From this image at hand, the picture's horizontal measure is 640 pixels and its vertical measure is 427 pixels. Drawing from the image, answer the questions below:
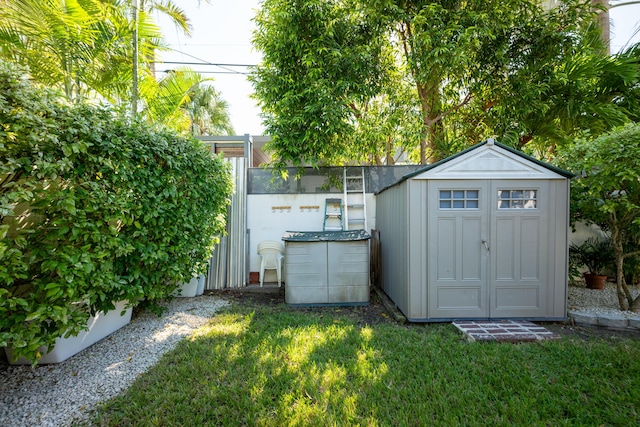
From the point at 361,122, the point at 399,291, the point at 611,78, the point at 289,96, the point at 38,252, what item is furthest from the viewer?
the point at 361,122

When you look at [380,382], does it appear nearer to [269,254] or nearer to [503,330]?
[503,330]

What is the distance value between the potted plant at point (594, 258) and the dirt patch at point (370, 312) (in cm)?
150

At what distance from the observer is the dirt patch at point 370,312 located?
10.2 ft

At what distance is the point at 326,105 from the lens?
15.1ft

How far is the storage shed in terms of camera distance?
3.39m

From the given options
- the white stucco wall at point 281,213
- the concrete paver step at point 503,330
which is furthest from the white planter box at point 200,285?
the concrete paver step at point 503,330

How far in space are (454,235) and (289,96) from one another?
336cm

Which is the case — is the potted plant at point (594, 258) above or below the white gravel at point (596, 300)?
above

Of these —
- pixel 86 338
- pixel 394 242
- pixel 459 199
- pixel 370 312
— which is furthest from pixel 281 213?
pixel 86 338

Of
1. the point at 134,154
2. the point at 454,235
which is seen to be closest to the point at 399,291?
the point at 454,235

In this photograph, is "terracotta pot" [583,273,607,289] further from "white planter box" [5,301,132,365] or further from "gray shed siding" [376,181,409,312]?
"white planter box" [5,301,132,365]

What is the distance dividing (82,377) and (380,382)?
2.43m

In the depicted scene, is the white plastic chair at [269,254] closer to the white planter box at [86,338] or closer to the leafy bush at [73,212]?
the leafy bush at [73,212]

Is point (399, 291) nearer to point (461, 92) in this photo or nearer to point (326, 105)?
point (326, 105)
